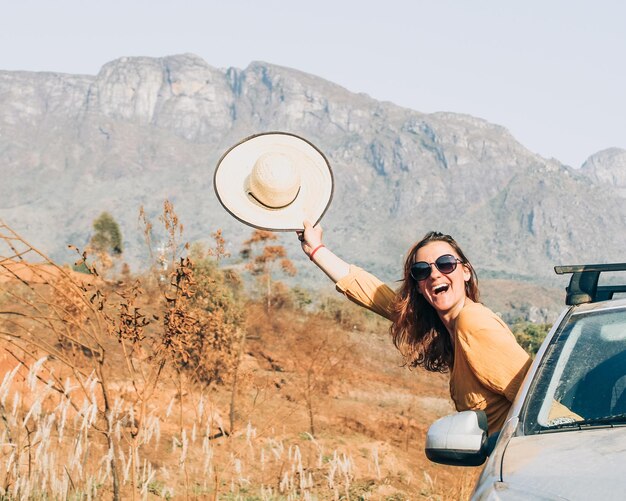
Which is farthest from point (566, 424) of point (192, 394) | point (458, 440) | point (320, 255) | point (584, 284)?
point (192, 394)

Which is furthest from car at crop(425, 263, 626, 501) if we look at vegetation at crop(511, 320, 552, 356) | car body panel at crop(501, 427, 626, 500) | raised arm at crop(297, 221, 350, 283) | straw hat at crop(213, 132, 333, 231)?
vegetation at crop(511, 320, 552, 356)

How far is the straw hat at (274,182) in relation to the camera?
4977mm

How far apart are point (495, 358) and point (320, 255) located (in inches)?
63.3

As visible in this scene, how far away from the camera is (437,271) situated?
3.91 meters

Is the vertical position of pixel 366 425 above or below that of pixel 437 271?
below

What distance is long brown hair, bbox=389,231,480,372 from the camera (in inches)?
163

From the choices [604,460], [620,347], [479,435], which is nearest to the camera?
[604,460]

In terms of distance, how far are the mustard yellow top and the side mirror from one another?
0.38 metres

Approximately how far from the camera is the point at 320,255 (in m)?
4.89

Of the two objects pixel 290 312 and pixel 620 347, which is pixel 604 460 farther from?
pixel 290 312

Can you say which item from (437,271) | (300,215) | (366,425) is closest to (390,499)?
(300,215)

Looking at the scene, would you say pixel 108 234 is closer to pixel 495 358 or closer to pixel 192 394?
pixel 192 394

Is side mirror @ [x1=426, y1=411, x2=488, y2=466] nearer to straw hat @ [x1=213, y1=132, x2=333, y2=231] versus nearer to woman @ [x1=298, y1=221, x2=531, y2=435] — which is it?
woman @ [x1=298, y1=221, x2=531, y2=435]

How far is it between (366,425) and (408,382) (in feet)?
36.9
